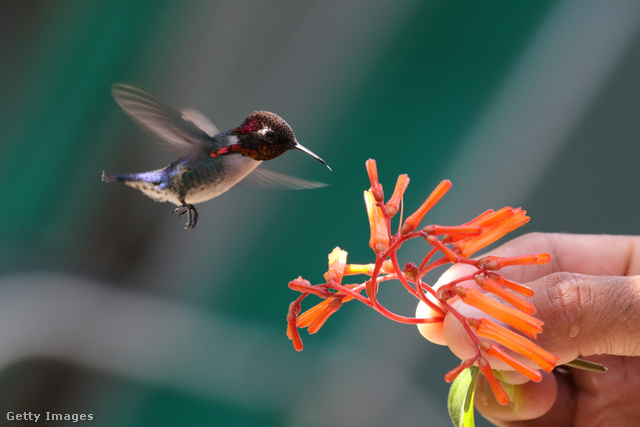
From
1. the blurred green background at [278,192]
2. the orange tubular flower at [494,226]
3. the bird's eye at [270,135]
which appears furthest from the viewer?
the blurred green background at [278,192]

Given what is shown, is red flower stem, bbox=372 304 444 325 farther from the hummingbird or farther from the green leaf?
the hummingbird

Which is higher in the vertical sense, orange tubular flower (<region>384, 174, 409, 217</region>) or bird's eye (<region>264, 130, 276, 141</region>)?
bird's eye (<region>264, 130, 276, 141</region>)

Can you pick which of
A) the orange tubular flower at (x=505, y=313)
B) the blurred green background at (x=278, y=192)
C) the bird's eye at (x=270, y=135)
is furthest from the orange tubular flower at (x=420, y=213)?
the blurred green background at (x=278, y=192)

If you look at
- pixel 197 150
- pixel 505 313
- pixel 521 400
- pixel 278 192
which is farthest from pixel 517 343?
pixel 278 192

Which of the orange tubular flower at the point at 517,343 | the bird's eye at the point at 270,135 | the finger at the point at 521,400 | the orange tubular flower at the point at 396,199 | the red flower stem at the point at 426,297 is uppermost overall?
the bird's eye at the point at 270,135

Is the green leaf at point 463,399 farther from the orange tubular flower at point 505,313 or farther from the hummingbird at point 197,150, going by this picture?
the hummingbird at point 197,150

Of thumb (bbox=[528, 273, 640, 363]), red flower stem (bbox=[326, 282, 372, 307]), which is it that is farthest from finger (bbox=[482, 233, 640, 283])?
red flower stem (bbox=[326, 282, 372, 307])

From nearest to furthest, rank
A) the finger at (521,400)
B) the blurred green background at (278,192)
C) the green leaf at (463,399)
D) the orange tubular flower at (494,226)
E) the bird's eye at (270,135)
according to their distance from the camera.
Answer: the bird's eye at (270,135) → the orange tubular flower at (494,226) → the green leaf at (463,399) → the finger at (521,400) → the blurred green background at (278,192)

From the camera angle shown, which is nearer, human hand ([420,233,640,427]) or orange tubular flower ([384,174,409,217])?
orange tubular flower ([384,174,409,217])
